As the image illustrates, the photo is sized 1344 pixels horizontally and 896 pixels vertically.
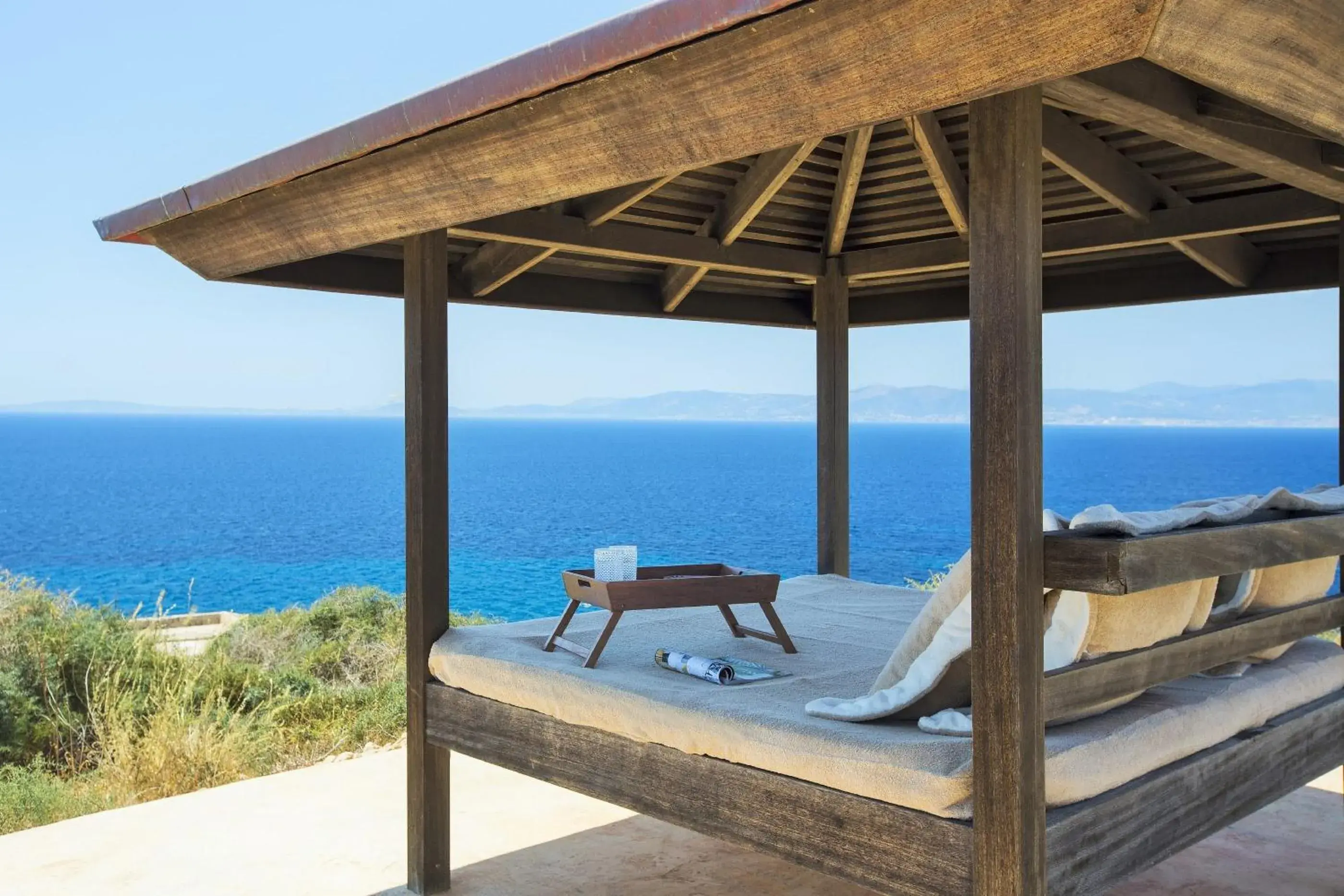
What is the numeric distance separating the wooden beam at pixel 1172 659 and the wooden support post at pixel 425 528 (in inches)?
79.2

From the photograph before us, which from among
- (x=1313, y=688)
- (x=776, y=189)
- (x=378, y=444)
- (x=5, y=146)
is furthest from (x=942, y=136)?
(x=378, y=444)

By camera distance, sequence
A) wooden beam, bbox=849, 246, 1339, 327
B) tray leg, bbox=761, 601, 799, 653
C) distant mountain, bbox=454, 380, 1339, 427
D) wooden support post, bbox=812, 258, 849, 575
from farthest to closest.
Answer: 1. distant mountain, bbox=454, 380, 1339, 427
2. wooden support post, bbox=812, 258, 849, 575
3. wooden beam, bbox=849, 246, 1339, 327
4. tray leg, bbox=761, 601, 799, 653

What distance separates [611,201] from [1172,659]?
250 cm

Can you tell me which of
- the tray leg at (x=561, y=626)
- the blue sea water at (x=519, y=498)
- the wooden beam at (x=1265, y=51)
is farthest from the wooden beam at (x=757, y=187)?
the blue sea water at (x=519, y=498)

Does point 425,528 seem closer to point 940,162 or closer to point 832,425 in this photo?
point 940,162

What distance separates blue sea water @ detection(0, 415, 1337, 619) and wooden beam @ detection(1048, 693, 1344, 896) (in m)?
23.7

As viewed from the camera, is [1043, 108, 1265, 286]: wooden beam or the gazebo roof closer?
the gazebo roof

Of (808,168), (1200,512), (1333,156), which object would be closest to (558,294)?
(808,168)

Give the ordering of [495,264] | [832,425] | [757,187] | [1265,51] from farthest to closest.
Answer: [832,425]
[495,264]
[757,187]
[1265,51]

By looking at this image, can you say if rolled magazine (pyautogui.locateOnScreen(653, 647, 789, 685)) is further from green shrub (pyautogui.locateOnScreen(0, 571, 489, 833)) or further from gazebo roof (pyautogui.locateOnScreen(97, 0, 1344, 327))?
green shrub (pyautogui.locateOnScreen(0, 571, 489, 833))

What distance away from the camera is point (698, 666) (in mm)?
3084

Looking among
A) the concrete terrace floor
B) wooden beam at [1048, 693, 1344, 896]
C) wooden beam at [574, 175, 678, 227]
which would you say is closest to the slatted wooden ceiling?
wooden beam at [574, 175, 678, 227]

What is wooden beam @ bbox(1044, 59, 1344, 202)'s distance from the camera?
212 cm

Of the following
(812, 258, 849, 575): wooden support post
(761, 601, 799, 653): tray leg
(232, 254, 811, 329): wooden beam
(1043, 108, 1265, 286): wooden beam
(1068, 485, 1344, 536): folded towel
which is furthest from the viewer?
(812, 258, 849, 575): wooden support post
